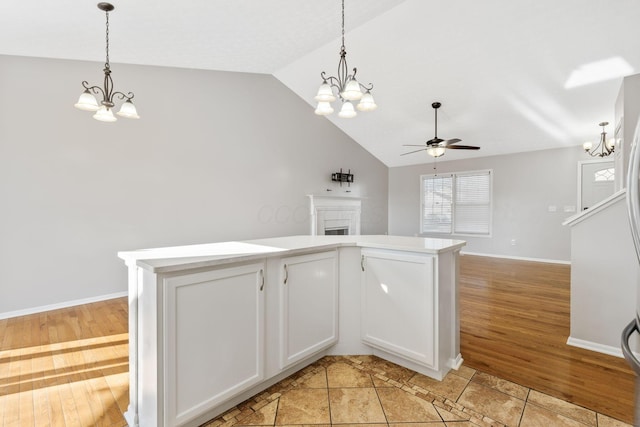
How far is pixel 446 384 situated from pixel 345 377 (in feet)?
2.20

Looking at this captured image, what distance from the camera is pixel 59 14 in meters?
2.61

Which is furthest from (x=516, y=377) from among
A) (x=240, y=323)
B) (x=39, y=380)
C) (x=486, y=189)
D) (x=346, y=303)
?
(x=486, y=189)

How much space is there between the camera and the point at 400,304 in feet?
6.97

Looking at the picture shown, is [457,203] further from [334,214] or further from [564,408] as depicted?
[564,408]

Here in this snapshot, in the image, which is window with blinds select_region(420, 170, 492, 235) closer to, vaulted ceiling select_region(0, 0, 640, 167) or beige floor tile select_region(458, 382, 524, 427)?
vaulted ceiling select_region(0, 0, 640, 167)

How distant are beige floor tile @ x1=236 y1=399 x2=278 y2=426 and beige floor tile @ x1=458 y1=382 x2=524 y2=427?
1.11 meters

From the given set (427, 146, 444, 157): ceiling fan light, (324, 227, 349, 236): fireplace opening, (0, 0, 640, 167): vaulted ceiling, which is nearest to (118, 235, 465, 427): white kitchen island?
(0, 0, 640, 167): vaulted ceiling

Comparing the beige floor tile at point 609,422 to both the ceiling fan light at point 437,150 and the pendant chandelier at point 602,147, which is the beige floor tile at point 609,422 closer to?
Answer: the ceiling fan light at point 437,150

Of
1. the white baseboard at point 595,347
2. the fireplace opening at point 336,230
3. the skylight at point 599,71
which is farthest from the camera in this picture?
the fireplace opening at point 336,230

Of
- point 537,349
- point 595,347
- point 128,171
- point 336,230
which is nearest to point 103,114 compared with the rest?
point 128,171

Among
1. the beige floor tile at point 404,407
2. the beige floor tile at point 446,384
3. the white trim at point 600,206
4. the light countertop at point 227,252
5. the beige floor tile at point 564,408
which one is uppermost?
the white trim at point 600,206

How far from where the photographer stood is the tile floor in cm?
165

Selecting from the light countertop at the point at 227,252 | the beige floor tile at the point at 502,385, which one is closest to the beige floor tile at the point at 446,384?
the beige floor tile at the point at 502,385

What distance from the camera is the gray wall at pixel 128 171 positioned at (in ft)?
11.0
